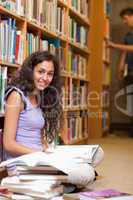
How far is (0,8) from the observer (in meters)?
2.41

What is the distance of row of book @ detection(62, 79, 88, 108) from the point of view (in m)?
3.82

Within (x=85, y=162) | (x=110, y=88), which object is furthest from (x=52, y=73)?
(x=110, y=88)

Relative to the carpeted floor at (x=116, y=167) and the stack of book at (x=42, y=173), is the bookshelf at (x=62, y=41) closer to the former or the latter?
the carpeted floor at (x=116, y=167)

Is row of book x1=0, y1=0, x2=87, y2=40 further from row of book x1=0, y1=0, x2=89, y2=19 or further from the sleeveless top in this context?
the sleeveless top

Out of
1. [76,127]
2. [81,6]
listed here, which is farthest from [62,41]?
[76,127]

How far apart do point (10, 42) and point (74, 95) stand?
1713mm

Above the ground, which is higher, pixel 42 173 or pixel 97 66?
pixel 97 66

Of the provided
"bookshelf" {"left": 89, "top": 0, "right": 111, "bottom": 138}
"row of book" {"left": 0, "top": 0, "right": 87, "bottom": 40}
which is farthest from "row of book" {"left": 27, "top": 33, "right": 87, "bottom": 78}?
"bookshelf" {"left": 89, "top": 0, "right": 111, "bottom": 138}

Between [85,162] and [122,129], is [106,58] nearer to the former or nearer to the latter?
[122,129]

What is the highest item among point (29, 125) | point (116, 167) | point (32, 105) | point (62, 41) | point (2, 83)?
point (62, 41)

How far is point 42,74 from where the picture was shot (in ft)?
7.45

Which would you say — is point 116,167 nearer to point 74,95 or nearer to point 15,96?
point 74,95

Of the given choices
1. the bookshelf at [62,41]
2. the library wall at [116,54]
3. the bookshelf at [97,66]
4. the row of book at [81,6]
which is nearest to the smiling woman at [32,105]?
the bookshelf at [62,41]

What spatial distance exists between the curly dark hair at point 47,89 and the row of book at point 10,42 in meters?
0.24
